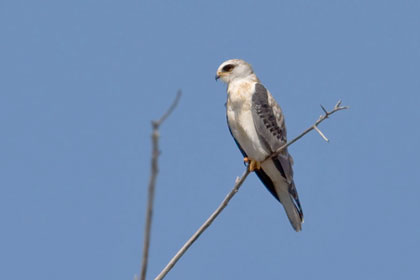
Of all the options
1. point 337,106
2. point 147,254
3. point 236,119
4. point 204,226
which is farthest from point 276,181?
point 147,254

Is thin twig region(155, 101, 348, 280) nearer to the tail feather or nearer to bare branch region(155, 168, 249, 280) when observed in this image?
bare branch region(155, 168, 249, 280)

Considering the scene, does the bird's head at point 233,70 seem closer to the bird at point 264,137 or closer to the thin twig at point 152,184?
the bird at point 264,137

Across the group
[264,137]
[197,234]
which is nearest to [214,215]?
[197,234]

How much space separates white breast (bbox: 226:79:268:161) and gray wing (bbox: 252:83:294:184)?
0.19 ft

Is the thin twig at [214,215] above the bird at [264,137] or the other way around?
the other way around

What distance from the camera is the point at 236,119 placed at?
286 inches

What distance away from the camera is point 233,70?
7.79m

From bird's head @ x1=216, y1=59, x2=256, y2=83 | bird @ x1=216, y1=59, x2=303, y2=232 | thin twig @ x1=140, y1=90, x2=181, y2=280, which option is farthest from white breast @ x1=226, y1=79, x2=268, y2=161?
A: thin twig @ x1=140, y1=90, x2=181, y2=280

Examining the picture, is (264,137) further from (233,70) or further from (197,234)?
(197,234)

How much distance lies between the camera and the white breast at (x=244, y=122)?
282 inches

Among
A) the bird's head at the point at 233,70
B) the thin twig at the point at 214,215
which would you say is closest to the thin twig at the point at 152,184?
the thin twig at the point at 214,215

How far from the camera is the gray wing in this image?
23.4ft

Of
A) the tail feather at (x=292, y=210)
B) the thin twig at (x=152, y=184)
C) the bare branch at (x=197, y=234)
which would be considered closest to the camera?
the thin twig at (x=152, y=184)

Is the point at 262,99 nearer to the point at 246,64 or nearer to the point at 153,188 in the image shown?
the point at 246,64
